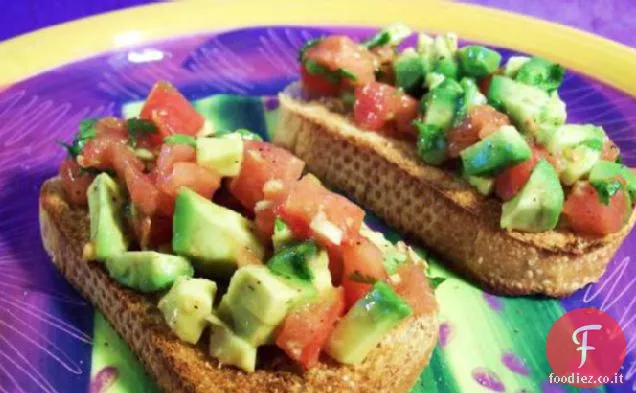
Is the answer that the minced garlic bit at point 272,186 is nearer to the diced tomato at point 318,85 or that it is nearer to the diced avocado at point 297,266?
the diced avocado at point 297,266

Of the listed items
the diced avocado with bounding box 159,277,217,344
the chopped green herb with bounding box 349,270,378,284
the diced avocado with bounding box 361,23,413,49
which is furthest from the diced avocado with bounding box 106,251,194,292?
the diced avocado with bounding box 361,23,413,49

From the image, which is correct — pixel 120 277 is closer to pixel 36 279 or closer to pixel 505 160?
pixel 36 279

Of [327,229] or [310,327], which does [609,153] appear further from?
[310,327]

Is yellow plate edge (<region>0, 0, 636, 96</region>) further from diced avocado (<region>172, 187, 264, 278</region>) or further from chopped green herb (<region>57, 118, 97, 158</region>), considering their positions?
diced avocado (<region>172, 187, 264, 278</region>)

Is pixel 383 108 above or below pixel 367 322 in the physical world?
above

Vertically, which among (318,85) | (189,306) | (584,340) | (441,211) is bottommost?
(584,340)

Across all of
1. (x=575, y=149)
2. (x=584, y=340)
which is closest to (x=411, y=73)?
(x=575, y=149)
